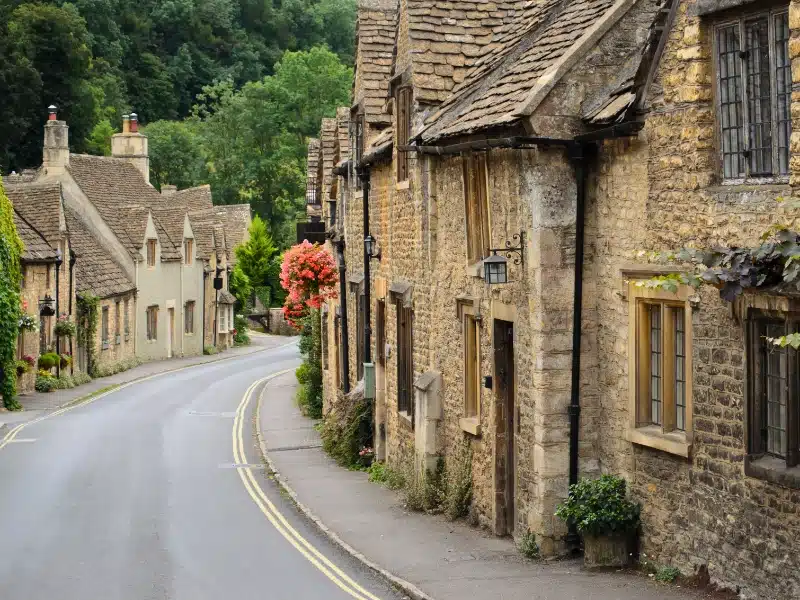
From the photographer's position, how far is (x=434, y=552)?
15898 mm

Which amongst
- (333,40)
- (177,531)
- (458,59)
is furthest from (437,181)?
(333,40)

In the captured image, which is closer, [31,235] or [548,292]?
[548,292]

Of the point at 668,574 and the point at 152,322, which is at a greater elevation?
the point at 152,322

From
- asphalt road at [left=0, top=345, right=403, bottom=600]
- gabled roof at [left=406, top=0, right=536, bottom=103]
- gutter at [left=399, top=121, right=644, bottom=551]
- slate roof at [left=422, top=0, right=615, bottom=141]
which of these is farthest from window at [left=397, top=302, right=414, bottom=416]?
gutter at [left=399, top=121, right=644, bottom=551]

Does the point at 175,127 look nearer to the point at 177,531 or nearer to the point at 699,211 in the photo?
the point at 177,531

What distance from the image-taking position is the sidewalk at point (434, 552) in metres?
13.0

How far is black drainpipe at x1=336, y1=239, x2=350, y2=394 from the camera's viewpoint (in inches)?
1151

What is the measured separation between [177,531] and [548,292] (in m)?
7.55

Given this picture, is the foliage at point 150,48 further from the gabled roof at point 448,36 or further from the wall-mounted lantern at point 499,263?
the wall-mounted lantern at point 499,263

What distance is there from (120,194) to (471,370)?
145 ft

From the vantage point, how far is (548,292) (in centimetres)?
1422

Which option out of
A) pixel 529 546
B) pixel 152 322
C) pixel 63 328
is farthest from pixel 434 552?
pixel 152 322

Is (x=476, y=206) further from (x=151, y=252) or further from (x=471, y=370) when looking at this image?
(x=151, y=252)

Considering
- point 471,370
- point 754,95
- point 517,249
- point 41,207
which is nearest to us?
point 754,95
